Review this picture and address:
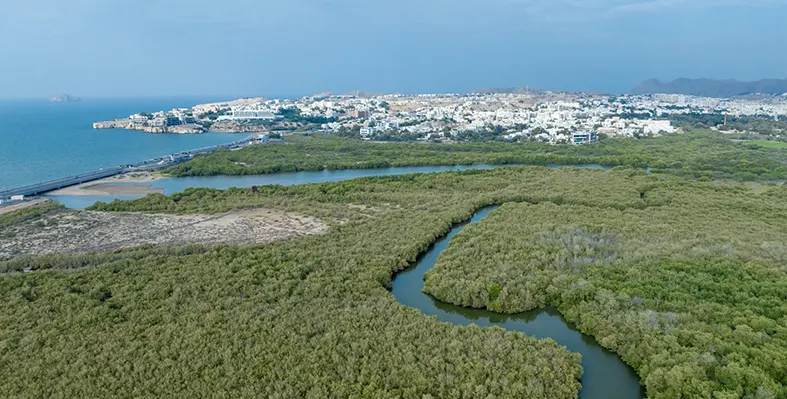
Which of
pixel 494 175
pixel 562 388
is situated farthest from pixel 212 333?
pixel 494 175

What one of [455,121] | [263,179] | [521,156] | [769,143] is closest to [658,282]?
[521,156]

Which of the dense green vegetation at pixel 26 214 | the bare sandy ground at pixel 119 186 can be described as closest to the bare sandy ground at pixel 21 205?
the dense green vegetation at pixel 26 214

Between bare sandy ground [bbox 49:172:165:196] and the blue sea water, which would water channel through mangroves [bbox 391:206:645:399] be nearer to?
bare sandy ground [bbox 49:172:165:196]

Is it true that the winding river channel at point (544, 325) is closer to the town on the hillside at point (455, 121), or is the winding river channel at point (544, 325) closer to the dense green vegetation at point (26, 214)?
the dense green vegetation at point (26, 214)

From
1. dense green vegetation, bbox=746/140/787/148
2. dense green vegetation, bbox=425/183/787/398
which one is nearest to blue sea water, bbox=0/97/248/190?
dense green vegetation, bbox=425/183/787/398

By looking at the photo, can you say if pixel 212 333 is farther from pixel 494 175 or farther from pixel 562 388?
pixel 494 175
